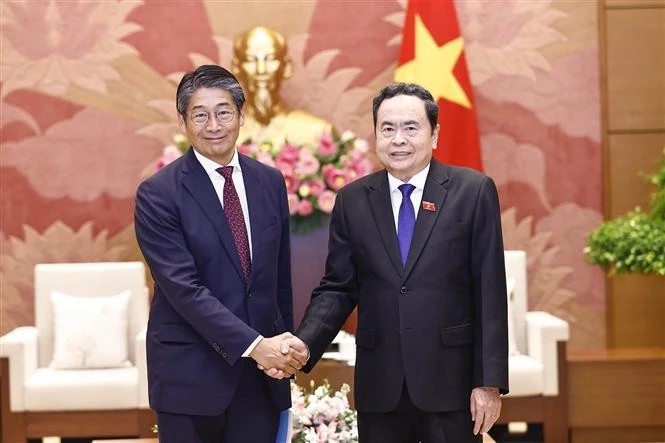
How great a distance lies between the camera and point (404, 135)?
2793mm

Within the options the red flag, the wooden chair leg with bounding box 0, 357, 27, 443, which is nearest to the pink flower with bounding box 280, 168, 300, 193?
the red flag

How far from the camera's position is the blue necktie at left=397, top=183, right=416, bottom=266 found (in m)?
2.77

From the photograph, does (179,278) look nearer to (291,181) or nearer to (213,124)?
(213,124)

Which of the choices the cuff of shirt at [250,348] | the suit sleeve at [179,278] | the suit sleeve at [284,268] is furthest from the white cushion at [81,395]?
the cuff of shirt at [250,348]

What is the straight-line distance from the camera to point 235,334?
270 cm

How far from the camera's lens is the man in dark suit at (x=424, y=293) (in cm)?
270

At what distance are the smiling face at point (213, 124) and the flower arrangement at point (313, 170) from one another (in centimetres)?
216

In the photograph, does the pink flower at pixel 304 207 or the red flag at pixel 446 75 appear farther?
the red flag at pixel 446 75

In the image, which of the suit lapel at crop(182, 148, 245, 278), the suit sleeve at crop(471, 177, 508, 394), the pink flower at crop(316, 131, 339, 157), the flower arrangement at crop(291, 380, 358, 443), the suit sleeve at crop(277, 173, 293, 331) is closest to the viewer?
the suit sleeve at crop(471, 177, 508, 394)

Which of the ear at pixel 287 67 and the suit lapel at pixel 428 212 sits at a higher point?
the ear at pixel 287 67

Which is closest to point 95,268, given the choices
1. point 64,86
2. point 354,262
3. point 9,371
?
point 9,371

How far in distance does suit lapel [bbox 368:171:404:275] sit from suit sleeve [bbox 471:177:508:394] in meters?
0.22

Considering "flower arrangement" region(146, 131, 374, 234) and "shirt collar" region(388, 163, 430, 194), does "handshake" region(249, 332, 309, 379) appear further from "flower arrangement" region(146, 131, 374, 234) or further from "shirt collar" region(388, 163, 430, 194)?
"flower arrangement" region(146, 131, 374, 234)

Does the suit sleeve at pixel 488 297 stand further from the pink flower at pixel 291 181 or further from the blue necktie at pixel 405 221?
the pink flower at pixel 291 181
